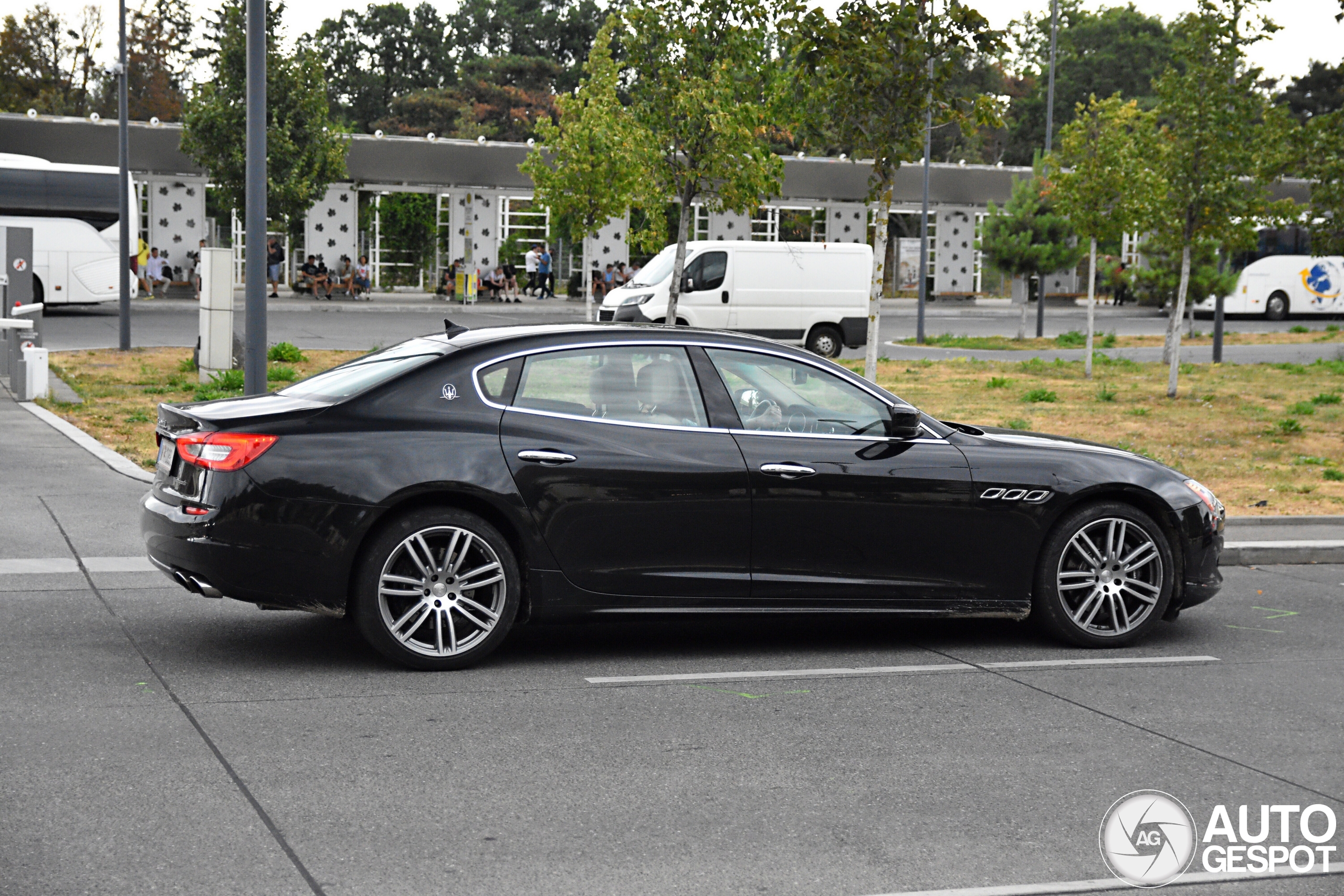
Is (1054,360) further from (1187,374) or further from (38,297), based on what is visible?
(38,297)

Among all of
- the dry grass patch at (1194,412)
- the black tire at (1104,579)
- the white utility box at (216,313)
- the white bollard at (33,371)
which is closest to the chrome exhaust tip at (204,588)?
the black tire at (1104,579)

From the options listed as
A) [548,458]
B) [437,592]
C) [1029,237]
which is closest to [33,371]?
[437,592]

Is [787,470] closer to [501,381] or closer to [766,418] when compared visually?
[766,418]

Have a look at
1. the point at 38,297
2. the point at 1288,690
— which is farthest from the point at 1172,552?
the point at 38,297

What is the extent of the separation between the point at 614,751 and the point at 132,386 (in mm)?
15560

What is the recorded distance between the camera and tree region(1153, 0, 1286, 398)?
62.9ft

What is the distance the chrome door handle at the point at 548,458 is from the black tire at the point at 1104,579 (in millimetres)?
2397

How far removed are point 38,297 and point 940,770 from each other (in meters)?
34.0

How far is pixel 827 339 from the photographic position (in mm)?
29047

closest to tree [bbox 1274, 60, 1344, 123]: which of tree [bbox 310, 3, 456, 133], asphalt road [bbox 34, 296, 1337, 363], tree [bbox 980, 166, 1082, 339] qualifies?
asphalt road [bbox 34, 296, 1337, 363]

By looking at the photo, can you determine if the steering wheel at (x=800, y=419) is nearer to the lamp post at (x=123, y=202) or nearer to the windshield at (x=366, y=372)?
the windshield at (x=366, y=372)

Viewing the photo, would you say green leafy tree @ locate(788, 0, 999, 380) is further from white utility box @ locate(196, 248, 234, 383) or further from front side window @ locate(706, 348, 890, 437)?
white utility box @ locate(196, 248, 234, 383)

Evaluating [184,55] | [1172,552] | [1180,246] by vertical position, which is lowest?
[1172,552]

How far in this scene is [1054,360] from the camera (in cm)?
2777
